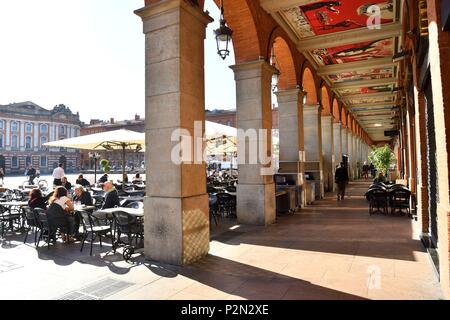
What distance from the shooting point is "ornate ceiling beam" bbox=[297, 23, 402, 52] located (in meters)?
10.1

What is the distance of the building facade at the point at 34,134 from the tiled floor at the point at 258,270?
198ft

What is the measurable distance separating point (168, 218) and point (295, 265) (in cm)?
209

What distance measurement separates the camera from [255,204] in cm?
780

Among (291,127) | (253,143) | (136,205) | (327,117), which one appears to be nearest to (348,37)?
(291,127)

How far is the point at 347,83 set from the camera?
17.0 meters

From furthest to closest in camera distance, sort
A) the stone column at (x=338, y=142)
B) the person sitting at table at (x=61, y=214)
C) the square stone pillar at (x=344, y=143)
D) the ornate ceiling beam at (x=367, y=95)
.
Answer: the square stone pillar at (x=344, y=143) → the ornate ceiling beam at (x=367, y=95) → the stone column at (x=338, y=142) → the person sitting at table at (x=61, y=214)

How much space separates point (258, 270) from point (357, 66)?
12.2m

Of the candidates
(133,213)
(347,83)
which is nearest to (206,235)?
(133,213)

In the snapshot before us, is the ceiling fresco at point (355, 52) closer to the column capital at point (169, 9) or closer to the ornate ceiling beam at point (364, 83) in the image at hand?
the ornate ceiling beam at point (364, 83)

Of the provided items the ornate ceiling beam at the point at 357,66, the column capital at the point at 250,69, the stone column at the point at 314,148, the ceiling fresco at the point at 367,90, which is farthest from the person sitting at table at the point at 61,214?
the ceiling fresco at the point at 367,90

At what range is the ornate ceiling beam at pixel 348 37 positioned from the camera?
1012 cm

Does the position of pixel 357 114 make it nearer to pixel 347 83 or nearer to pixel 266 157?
pixel 347 83
